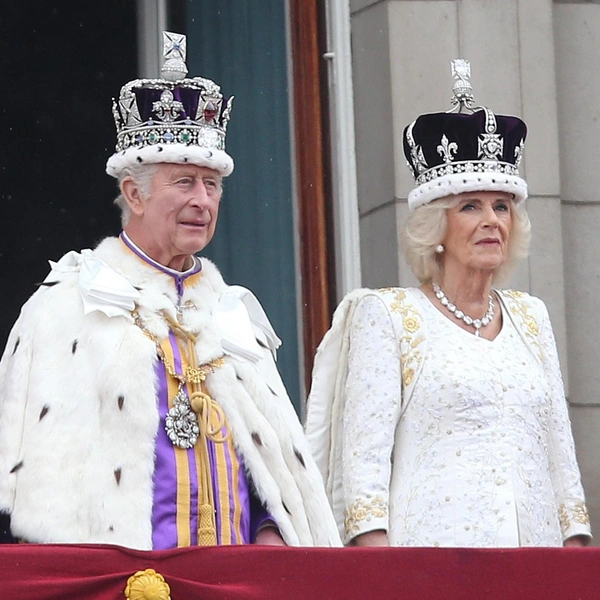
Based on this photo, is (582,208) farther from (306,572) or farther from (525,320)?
(306,572)

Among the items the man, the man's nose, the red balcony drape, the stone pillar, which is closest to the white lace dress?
the man

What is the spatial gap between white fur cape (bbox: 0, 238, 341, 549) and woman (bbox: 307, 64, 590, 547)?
0.45 meters

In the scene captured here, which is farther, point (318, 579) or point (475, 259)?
point (475, 259)

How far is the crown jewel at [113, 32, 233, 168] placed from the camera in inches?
237

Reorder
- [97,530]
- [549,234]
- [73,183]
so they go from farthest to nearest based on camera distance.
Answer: [73,183] < [549,234] < [97,530]

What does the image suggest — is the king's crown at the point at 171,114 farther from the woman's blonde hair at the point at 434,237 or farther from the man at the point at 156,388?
the woman's blonde hair at the point at 434,237

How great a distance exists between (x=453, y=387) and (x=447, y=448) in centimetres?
18

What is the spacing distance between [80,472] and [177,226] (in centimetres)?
77

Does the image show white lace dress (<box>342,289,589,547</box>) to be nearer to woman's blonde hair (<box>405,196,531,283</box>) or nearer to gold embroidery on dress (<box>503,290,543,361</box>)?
gold embroidery on dress (<box>503,290,543,361</box>)

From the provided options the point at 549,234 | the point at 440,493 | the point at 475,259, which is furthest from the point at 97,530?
the point at 549,234

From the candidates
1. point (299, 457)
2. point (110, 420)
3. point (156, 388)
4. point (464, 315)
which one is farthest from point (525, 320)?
point (110, 420)

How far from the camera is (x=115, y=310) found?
18.8ft

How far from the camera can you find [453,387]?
20.9 feet

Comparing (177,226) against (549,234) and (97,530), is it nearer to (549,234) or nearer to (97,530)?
(97,530)
